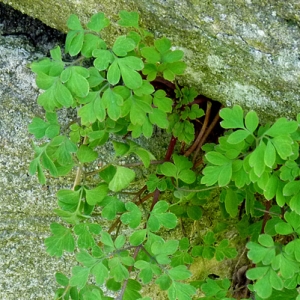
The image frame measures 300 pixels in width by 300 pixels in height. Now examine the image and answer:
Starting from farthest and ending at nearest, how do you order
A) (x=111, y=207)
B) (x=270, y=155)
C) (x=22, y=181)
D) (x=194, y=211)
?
(x=22, y=181) < (x=194, y=211) < (x=111, y=207) < (x=270, y=155)

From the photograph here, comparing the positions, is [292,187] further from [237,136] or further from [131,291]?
[131,291]

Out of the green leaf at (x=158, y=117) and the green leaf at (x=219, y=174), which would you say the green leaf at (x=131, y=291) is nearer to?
the green leaf at (x=219, y=174)

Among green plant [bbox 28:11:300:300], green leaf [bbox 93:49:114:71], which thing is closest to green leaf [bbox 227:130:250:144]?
green plant [bbox 28:11:300:300]

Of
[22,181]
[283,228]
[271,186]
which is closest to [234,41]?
[271,186]

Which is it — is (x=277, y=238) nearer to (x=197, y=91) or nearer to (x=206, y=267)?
(x=206, y=267)

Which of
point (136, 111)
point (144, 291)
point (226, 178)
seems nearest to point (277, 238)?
point (144, 291)

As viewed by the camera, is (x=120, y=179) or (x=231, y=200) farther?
(x=231, y=200)

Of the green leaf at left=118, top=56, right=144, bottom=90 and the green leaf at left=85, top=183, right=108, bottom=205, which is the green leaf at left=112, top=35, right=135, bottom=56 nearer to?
the green leaf at left=118, top=56, right=144, bottom=90

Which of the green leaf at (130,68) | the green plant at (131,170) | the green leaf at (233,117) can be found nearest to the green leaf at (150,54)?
the green plant at (131,170)
